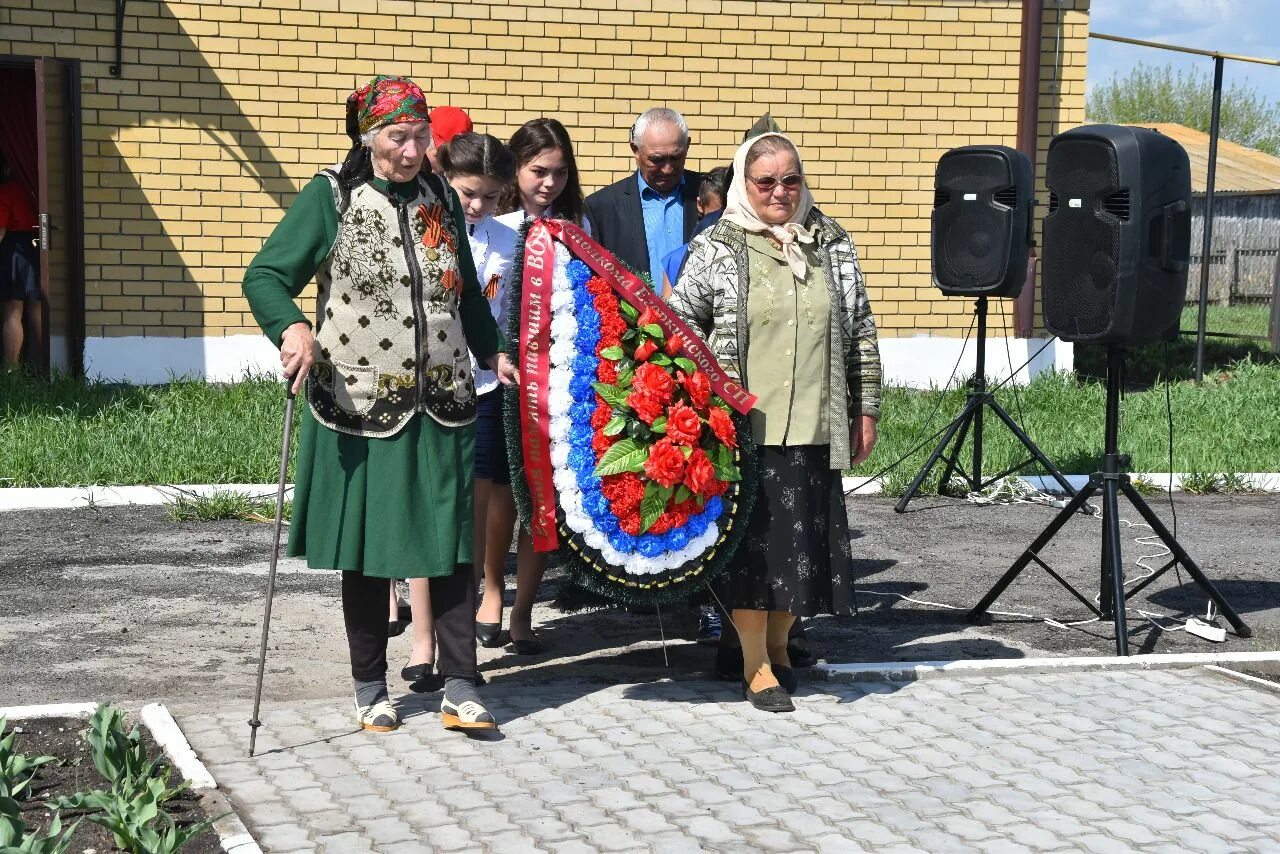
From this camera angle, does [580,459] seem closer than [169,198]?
Yes

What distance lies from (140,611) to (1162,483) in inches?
264

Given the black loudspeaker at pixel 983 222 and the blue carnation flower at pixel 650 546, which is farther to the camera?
the black loudspeaker at pixel 983 222

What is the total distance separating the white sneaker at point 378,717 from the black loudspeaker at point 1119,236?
3.07m

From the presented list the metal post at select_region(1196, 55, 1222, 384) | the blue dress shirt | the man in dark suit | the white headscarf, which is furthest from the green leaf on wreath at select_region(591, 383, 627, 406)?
the metal post at select_region(1196, 55, 1222, 384)

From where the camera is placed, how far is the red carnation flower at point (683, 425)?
5301 millimetres

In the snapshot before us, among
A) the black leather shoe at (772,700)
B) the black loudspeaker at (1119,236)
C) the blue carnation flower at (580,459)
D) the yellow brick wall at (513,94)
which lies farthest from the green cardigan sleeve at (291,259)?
the yellow brick wall at (513,94)

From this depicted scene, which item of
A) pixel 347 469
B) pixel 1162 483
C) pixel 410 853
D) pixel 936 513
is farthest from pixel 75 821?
pixel 1162 483

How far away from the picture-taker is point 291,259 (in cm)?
486

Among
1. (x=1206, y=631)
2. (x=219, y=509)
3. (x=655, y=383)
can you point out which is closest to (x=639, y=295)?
(x=655, y=383)

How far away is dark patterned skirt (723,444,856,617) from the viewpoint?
5.43m

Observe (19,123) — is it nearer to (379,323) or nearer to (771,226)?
(379,323)

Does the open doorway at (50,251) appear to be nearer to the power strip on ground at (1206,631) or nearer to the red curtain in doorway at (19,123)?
the red curtain in doorway at (19,123)

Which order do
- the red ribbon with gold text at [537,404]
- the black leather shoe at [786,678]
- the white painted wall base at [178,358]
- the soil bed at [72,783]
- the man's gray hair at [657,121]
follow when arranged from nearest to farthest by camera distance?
1. the soil bed at [72,783]
2. the red ribbon with gold text at [537,404]
3. the black leather shoe at [786,678]
4. the man's gray hair at [657,121]
5. the white painted wall base at [178,358]

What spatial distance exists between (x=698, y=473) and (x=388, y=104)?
1518 millimetres
